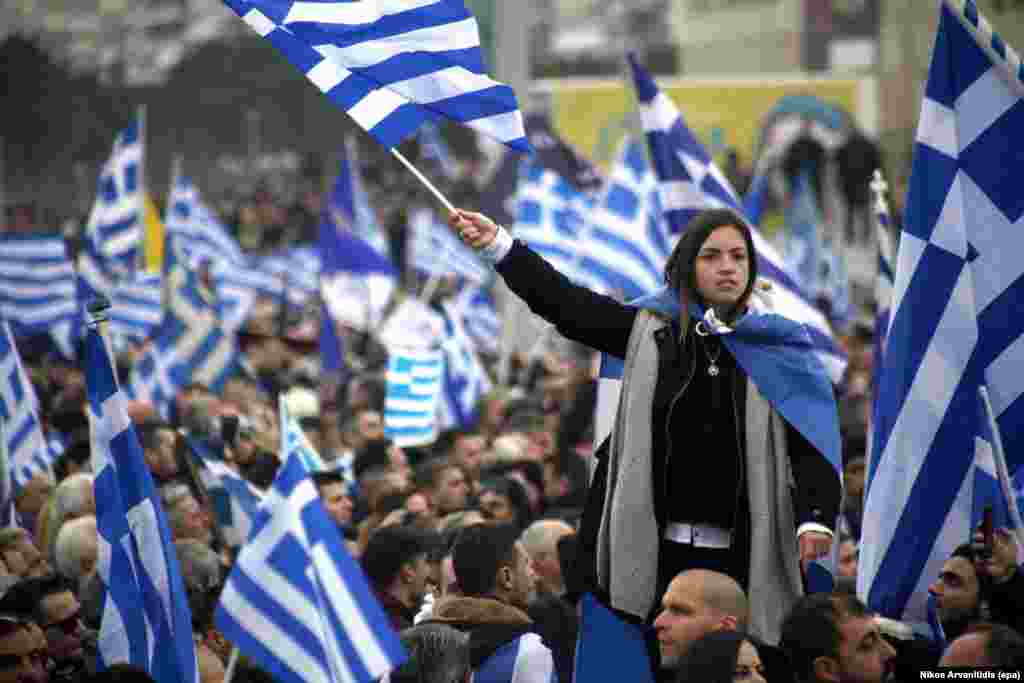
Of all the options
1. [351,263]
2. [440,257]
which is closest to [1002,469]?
[351,263]

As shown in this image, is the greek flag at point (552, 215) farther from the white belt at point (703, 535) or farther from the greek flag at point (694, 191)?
the white belt at point (703, 535)

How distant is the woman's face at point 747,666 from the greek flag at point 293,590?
118 centimetres

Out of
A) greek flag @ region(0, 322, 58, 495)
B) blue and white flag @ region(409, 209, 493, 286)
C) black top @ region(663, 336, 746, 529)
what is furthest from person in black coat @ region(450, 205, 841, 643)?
blue and white flag @ region(409, 209, 493, 286)

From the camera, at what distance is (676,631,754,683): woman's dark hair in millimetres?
5102

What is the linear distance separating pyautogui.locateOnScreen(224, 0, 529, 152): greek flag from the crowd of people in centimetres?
91

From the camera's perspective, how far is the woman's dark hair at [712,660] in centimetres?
510

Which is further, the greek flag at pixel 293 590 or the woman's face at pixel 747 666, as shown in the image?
the greek flag at pixel 293 590

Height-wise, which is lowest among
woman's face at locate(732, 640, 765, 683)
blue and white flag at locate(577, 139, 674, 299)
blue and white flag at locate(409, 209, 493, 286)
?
woman's face at locate(732, 640, 765, 683)

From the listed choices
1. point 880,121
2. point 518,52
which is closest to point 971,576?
point 518,52

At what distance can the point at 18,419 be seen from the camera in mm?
9797

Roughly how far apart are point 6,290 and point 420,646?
11578 millimetres

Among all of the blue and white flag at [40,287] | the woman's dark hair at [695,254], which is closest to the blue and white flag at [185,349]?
the blue and white flag at [40,287]

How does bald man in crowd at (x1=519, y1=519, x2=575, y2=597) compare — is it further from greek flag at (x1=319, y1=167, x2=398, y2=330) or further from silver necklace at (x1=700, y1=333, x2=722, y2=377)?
greek flag at (x1=319, y1=167, x2=398, y2=330)

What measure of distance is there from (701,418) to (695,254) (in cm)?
43
